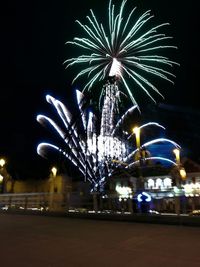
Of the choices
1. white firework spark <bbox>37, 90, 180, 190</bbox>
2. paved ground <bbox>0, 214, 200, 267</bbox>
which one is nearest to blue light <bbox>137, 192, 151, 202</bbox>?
paved ground <bbox>0, 214, 200, 267</bbox>

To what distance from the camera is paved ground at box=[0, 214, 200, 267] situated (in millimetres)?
6406

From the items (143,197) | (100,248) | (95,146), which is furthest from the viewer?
(95,146)

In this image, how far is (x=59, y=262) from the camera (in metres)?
6.44

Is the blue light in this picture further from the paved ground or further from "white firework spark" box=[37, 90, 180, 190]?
"white firework spark" box=[37, 90, 180, 190]

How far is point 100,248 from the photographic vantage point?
25.5 feet

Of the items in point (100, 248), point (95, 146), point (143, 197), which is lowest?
point (100, 248)

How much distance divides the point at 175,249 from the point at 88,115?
31346mm

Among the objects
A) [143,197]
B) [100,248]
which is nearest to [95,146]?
[143,197]

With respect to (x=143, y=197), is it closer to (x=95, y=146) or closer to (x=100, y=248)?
(x=100, y=248)

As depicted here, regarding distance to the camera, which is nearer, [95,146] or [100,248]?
[100,248]

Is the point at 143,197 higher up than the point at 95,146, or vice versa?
the point at 95,146

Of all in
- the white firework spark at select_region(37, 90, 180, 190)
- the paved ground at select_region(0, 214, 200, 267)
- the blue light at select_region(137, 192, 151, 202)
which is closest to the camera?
the paved ground at select_region(0, 214, 200, 267)

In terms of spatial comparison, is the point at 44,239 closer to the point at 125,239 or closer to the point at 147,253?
the point at 125,239

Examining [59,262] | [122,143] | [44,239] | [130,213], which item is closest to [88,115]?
[122,143]
